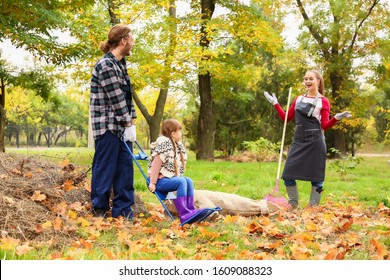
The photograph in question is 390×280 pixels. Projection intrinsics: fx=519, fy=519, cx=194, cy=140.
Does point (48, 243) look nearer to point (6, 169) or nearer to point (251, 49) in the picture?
point (6, 169)

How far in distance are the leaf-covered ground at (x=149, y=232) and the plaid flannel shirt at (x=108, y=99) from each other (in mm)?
895

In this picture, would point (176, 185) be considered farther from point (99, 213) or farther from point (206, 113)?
point (206, 113)

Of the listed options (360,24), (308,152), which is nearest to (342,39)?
(360,24)

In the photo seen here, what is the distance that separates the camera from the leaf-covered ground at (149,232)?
148 inches

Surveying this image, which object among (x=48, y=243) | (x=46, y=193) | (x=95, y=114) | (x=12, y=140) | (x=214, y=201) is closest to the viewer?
(x=48, y=243)

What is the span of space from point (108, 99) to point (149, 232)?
1.34 meters

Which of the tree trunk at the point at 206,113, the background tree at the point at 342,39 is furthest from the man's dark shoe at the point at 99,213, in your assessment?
the background tree at the point at 342,39

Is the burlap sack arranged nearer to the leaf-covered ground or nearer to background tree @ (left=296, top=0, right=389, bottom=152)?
the leaf-covered ground

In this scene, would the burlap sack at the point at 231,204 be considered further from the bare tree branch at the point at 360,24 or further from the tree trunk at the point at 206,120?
the bare tree branch at the point at 360,24

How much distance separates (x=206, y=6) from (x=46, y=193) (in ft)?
37.7

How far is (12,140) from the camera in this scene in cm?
3600

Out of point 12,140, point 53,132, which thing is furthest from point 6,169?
point 53,132

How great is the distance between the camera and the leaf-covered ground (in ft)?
12.3

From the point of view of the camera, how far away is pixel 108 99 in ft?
16.3
